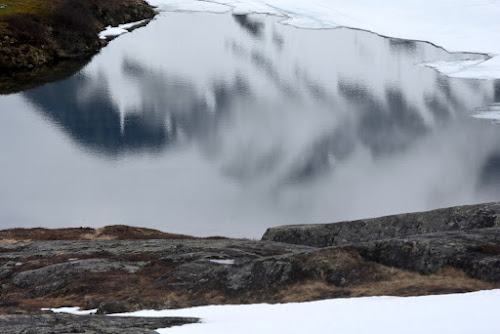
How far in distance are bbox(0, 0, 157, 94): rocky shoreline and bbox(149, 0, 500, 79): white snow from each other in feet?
115

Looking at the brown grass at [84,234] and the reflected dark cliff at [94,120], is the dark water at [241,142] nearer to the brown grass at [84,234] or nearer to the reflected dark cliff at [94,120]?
the reflected dark cliff at [94,120]

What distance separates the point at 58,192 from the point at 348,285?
33.7 metres

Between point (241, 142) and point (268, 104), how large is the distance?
39.9 feet

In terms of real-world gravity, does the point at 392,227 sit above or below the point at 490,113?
above

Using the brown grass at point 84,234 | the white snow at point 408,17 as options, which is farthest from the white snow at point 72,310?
the white snow at point 408,17

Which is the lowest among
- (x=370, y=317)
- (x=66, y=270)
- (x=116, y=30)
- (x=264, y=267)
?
(x=66, y=270)

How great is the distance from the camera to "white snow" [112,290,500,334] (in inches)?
570

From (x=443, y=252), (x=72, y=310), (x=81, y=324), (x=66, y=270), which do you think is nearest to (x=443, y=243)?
(x=443, y=252)

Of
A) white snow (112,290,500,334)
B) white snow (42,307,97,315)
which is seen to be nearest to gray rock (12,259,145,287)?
white snow (42,307,97,315)

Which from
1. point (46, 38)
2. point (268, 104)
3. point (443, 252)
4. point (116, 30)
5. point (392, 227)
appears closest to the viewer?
point (443, 252)

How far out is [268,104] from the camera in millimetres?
72375

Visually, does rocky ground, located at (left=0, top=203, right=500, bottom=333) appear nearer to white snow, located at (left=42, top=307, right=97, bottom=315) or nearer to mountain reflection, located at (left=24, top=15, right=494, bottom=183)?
white snow, located at (left=42, top=307, right=97, bottom=315)

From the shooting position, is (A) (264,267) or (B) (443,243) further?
(A) (264,267)

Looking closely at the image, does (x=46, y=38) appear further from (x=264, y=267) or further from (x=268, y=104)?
(x=264, y=267)
